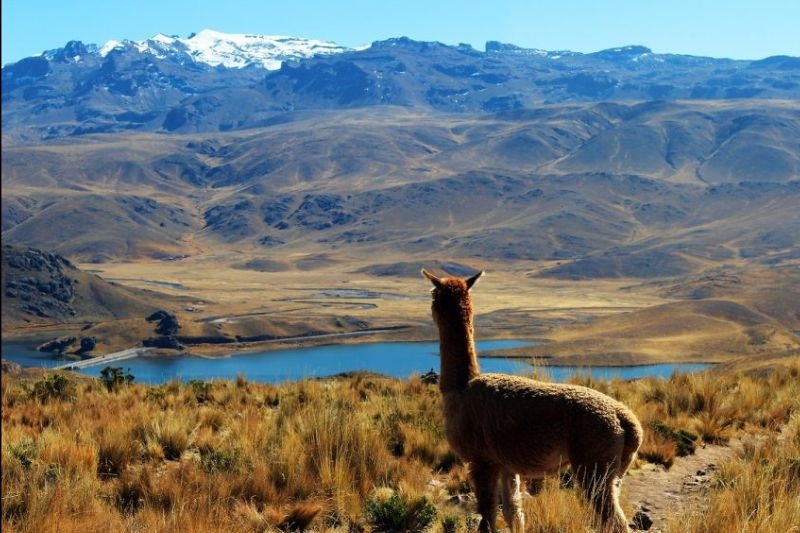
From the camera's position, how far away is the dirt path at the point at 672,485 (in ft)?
22.0

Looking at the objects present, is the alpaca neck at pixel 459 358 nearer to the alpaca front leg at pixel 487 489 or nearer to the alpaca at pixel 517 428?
the alpaca at pixel 517 428

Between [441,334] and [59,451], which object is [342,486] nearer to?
[441,334]

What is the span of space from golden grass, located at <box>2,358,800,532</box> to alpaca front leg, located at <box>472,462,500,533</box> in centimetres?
29

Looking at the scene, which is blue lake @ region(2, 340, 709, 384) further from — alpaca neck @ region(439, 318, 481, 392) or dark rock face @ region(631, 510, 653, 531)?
alpaca neck @ region(439, 318, 481, 392)

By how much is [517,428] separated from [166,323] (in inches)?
4093

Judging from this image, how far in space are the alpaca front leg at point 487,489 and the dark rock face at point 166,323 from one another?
100387mm

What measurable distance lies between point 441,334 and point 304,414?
3488mm

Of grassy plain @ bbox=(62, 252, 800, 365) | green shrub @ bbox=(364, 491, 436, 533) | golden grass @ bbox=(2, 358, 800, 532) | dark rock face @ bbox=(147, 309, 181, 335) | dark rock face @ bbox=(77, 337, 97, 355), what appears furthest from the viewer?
dark rock face @ bbox=(147, 309, 181, 335)


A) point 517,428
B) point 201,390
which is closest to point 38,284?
point 201,390

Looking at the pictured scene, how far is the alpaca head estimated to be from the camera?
5629 mm

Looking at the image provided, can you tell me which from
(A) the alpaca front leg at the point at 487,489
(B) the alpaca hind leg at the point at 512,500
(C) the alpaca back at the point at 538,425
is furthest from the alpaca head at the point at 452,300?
(B) the alpaca hind leg at the point at 512,500

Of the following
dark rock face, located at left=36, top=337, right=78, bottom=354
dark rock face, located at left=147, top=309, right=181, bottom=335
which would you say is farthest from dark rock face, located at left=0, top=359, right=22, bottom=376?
dark rock face, located at left=147, top=309, right=181, bottom=335

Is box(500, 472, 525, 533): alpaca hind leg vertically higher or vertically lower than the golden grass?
higher

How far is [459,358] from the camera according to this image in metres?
5.71
